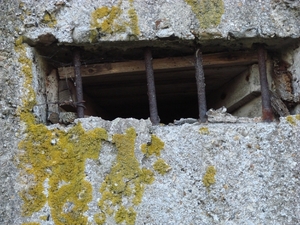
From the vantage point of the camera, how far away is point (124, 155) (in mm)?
1504

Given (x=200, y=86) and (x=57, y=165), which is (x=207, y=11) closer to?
(x=200, y=86)

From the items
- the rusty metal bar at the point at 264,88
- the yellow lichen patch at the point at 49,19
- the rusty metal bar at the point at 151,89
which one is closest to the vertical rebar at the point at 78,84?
the yellow lichen patch at the point at 49,19

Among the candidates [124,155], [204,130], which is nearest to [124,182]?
[124,155]

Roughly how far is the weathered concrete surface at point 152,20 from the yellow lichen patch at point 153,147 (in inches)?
14.5

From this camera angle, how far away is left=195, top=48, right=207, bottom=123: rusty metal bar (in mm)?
1615

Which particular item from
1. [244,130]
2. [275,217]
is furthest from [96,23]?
[275,217]

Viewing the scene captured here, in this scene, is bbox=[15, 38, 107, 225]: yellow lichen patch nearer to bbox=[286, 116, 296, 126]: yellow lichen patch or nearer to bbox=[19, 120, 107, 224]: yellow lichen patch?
bbox=[19, 120, 107, 224]: yellow lichen patch

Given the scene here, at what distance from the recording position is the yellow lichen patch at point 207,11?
63.7 inches

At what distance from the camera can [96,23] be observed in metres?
1.58

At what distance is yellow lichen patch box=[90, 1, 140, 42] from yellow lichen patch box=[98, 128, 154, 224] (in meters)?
0.37

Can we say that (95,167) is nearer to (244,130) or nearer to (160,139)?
(160,139)

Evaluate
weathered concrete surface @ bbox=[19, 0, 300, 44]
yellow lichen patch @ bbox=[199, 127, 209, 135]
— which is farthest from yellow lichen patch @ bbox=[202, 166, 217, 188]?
weathered concrete surface @ bbox=[19, 0, 300, 44]

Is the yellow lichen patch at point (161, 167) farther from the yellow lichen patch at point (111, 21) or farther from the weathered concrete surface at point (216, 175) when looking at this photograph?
the yellow lichen patch at point (111, 21)

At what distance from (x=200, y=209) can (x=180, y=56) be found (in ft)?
1.98
